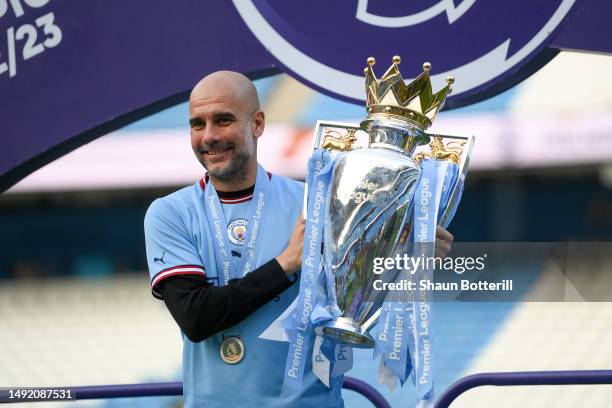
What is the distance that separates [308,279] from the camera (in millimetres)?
1916

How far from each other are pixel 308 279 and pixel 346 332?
13 cm

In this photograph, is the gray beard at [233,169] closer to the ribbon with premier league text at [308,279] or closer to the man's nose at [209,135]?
the man's nose at [209,135]

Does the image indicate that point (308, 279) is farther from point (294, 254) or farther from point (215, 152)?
point (215, 152)

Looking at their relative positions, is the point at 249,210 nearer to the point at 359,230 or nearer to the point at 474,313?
the point at 359,230

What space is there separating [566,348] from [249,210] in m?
3.26

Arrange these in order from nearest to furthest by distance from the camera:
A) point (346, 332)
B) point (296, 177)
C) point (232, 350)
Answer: point (346, 332)
point (232, 350)
point (296, 177)

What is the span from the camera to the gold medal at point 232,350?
2006 millimetres

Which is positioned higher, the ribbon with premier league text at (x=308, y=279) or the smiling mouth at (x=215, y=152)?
the smiling mouth at (x=215, y=152)

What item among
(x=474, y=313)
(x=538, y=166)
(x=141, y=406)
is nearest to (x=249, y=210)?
(x=538, y=166)

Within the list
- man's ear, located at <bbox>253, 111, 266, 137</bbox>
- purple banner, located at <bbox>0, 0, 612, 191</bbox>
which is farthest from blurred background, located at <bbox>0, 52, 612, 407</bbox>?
man's ear, located at <bbox>253, 111, 266, 137</bbox>

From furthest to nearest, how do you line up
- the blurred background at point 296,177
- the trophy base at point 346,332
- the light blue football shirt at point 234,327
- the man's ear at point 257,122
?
the blurred background at point 296,177
the man's ear at point 257,122
the light blue football shirt at point 234,327
the trophy base at point 346,332

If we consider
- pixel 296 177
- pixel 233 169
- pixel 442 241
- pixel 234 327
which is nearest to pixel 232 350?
pixel 234 327

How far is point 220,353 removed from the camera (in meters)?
2.01

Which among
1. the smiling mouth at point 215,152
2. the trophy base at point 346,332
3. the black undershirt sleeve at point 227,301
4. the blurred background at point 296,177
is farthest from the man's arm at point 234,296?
the blurred background at point 296,177
